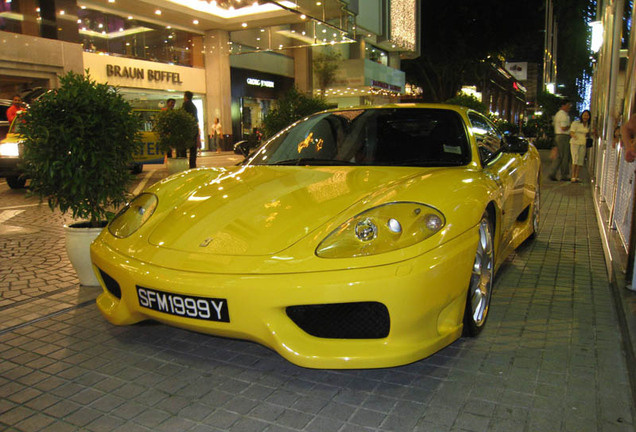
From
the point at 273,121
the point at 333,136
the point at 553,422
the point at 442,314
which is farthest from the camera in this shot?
the point at 273,121

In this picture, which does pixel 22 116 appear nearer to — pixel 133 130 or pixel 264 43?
pixel 133 130

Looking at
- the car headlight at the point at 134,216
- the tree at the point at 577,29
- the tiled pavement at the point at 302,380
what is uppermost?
the tree at the point at 577,29

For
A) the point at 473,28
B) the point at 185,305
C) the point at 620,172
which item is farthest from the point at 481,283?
the point at 473,28

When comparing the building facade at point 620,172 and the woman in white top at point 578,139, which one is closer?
the building facade at point 620,172

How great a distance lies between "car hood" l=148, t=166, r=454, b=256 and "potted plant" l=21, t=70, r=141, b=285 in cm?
108

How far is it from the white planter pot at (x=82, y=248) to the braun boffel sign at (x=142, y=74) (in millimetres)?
18536

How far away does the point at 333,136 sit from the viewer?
13.0 ft

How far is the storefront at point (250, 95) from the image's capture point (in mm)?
27328

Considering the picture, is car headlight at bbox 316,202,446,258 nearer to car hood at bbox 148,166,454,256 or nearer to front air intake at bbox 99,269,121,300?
car hood at bbox 148,166,454,256

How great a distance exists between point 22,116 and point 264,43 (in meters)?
19.0

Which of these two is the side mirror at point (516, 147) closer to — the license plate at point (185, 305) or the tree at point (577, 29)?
the license plate at point (185, 305)

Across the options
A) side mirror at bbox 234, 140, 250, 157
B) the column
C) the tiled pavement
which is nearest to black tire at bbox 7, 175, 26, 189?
side mirror at bbox 234, 140, 250, 157

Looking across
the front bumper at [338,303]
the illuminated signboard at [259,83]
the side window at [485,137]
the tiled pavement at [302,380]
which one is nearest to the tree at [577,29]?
the illuminated signboard at [259,83]

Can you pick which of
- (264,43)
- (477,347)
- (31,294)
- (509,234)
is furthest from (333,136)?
(264,43)
